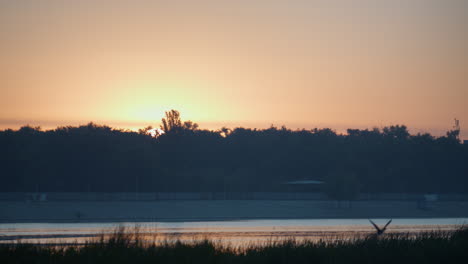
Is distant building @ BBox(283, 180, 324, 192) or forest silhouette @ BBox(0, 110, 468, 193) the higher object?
forest silhouette @ BBox(0, 110, 468, 193)

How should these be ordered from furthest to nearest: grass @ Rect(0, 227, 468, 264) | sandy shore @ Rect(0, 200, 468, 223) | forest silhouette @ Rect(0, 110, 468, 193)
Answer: forest silhouette @ Rect(0, 110, 468, 193), sandy shore @ Rect(0, 200, 468, 223), grass @ Rect(0, 227, 468, 264)

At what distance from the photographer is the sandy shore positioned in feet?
185

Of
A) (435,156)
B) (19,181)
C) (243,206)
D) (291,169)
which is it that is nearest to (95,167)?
(19,181)

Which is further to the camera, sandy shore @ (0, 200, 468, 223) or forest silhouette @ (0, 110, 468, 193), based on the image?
forest silhouette @ (0, 110, 468, 193)

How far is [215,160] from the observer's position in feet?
301

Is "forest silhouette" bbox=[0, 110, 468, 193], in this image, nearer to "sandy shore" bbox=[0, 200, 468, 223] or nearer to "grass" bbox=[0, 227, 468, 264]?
"sandy shore" bbox=[0, 200, 468, 223]

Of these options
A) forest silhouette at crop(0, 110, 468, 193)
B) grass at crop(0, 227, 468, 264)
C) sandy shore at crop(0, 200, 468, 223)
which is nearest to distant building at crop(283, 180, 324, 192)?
forest silhouette at crop(0, 110, 468, 193)

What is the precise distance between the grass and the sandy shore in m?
33.2

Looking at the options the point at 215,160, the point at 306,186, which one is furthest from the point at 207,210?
the point at 215,160

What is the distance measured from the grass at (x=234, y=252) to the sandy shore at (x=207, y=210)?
3323 centimetres

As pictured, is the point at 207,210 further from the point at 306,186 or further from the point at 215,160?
the point at 215,160

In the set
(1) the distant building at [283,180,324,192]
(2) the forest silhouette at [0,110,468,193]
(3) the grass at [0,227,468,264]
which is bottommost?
(3) the grass at [0,227,468,264]

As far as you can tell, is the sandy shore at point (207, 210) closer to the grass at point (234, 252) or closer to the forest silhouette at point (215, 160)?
the forest silhouette at point (215, 160)

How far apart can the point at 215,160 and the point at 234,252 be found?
6923 centimetres
